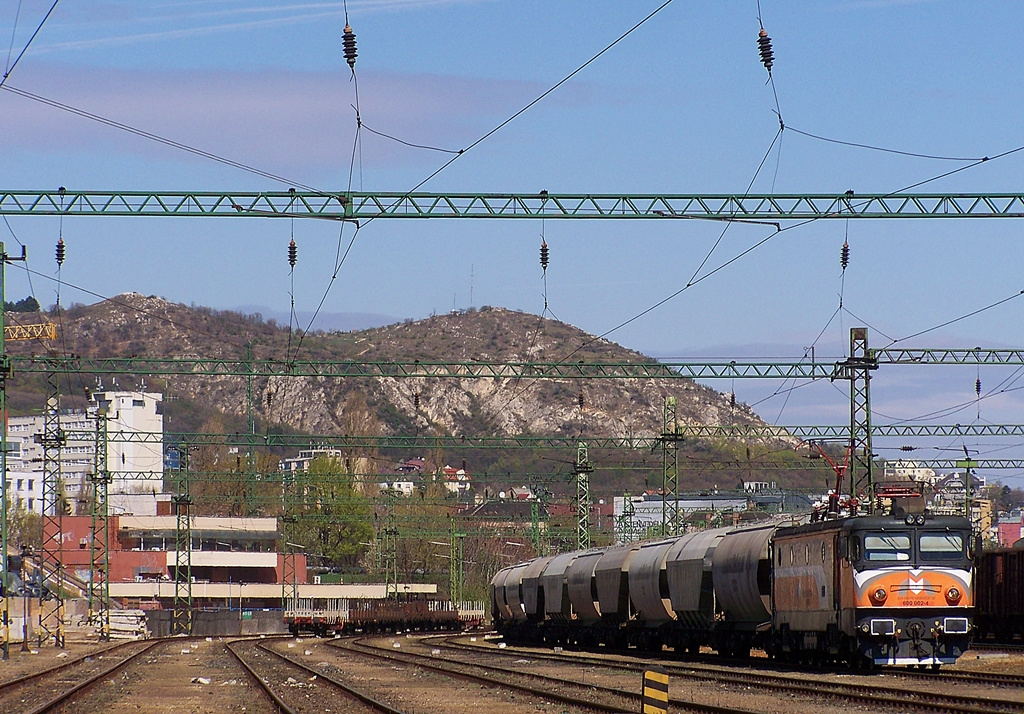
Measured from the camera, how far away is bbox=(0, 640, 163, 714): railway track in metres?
25.0

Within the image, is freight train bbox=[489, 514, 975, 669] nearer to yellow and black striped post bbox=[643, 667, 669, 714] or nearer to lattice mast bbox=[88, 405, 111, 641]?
yellow and black striped post bbox=[643, 667, 669, 714]

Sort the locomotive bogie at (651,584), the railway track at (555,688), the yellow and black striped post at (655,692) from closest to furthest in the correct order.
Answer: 1. the yellow and black striped post at (655,692)
2. the railway track at (555,688)
3. the locomotive bogie at (651,584)

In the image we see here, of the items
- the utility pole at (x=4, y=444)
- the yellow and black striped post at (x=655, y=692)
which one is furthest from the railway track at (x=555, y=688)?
the utility pole at (x=4, y=444)

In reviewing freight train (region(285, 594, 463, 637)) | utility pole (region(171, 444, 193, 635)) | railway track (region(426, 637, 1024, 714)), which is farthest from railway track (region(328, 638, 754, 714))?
utility pole (region(171, 444, 193, 635))

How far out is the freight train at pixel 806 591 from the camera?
27938 millimetres

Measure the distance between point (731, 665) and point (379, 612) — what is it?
5008 centimetres

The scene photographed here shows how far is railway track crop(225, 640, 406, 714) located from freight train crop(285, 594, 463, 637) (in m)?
34.9

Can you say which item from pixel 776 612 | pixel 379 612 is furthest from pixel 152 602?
pixel 776 612

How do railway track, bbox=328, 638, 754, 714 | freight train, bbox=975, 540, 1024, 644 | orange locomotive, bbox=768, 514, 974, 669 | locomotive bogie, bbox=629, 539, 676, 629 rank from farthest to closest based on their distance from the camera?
1. freight train, bbox=975, 540, 1024, 644
2. locomotive bogie, bbox=629, 539, 676, 629
3. orange locomotive, bbox=768, 514, 974, 669
4. railway track, bbox=328, 638, 754, 714

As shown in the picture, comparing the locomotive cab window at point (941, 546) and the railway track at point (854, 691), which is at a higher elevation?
the locomotive cab window at point (941, 546)

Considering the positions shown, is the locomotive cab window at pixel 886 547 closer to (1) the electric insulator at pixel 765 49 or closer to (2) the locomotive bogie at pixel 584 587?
(1) the electric insulator at pixel 765 49

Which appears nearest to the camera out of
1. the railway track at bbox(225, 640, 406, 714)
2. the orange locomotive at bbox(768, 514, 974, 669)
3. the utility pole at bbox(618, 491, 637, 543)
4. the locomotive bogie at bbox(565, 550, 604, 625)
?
the railway track at bbox(225, 640, 406, 714)

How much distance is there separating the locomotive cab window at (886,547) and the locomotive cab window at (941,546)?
1.27 ft

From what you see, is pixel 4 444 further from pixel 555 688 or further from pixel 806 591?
pixel 806 591
